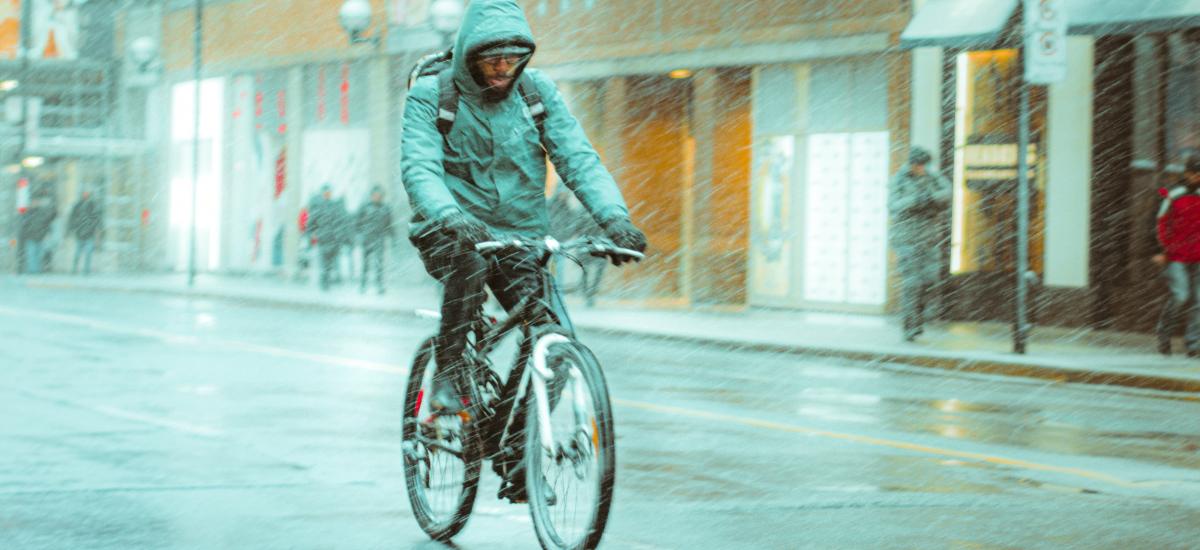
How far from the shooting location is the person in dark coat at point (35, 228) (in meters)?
36.8

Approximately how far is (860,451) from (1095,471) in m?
1.19

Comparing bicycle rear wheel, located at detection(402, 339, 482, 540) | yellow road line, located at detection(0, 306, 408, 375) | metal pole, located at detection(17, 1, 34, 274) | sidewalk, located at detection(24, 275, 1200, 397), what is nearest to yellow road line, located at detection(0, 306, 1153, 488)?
yellow road line, located at detection(0, 306, 408, 375)

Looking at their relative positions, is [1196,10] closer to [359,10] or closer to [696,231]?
[696,231]

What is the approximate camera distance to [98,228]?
3712 cm

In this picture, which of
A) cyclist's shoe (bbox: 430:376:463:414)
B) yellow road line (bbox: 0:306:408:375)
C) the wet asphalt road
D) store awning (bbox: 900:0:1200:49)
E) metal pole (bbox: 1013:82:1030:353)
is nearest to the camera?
cyclist's shoe (bbox: 430:376:463:414)

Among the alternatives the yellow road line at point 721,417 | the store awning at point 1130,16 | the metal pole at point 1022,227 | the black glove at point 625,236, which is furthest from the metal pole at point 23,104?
the black glove at point 625,236

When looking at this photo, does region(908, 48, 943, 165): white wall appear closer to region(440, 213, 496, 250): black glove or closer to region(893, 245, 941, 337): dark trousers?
region(893, 245, 941, 337): dark trousers

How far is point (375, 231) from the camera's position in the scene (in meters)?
28.5

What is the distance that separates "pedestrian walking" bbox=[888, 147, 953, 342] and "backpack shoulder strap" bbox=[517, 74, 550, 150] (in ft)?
41.1

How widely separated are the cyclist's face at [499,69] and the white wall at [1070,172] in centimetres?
1556

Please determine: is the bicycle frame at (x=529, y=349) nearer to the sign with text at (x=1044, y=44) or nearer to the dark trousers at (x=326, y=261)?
the sign with text at (x=1044, y=44)

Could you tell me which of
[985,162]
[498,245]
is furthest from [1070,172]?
[498,245]

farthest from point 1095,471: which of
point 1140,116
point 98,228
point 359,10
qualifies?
point 98,228

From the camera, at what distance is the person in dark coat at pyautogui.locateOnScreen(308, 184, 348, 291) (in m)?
29.4
